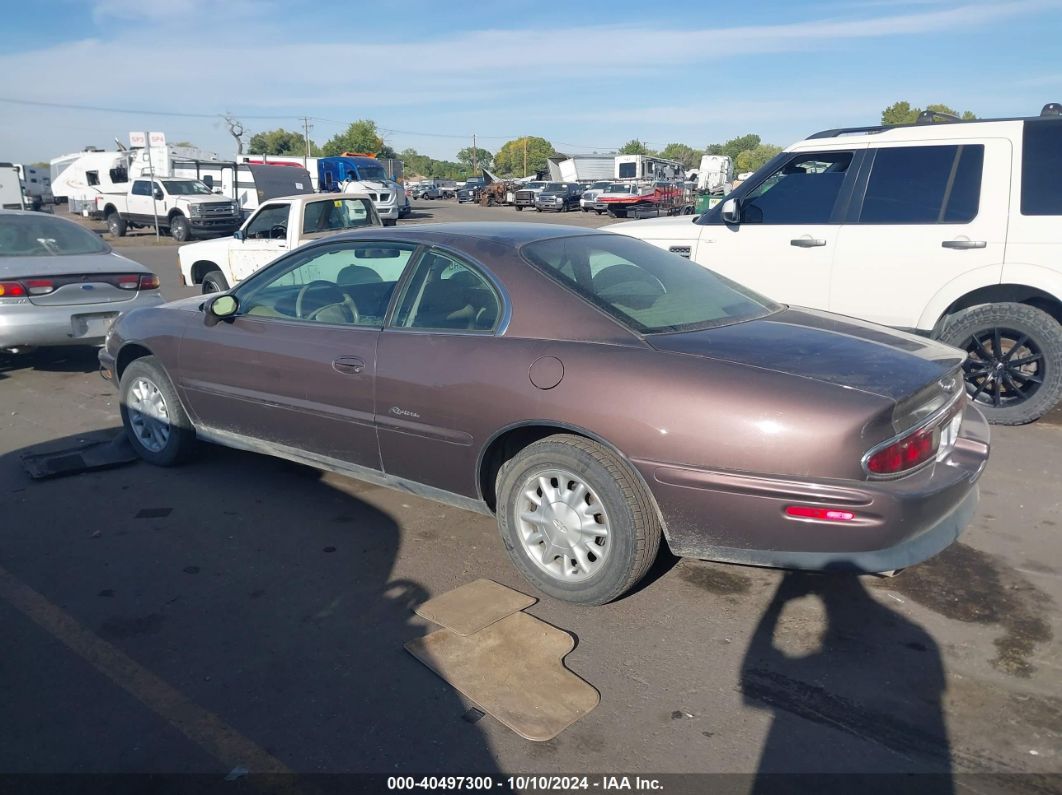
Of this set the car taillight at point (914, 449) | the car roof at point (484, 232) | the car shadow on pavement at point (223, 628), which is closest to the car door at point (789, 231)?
the car roof at point (484, 232)

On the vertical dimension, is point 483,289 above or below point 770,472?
above

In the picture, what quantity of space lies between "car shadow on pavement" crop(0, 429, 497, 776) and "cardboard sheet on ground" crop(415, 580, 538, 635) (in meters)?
0.10

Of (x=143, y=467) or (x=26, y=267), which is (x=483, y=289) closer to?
(x=143, y=467)

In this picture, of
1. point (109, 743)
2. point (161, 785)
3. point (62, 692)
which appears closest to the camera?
point (161, 785)

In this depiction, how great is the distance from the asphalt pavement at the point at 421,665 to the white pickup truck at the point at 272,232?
5.52 metres

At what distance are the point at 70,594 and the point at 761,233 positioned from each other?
209 inches

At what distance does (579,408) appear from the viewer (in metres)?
3.29

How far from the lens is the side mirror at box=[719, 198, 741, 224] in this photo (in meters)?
6.56

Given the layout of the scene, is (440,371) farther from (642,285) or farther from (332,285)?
(332,285)

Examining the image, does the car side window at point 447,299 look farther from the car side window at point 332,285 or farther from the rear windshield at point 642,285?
the rear windshield at point 642,285

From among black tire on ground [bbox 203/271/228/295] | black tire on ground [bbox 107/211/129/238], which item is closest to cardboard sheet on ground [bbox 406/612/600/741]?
black tire on ground [bbox 203/271/228/295]

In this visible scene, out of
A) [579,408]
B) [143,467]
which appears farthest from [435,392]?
[143,467]

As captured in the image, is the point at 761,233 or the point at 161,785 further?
the point at 761,233

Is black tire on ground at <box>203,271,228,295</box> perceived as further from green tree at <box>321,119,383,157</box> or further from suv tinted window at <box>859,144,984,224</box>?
green tree at <box>321,119,383,157</box>
